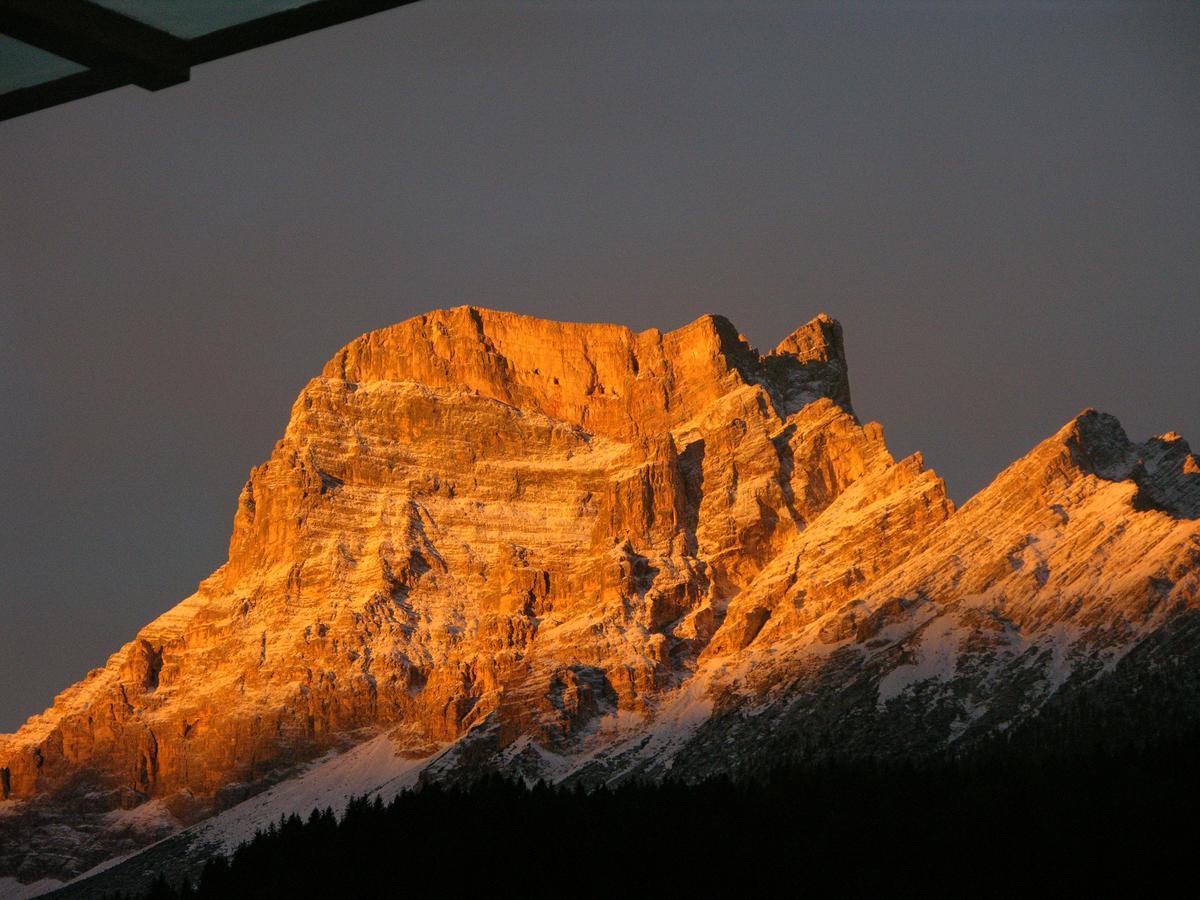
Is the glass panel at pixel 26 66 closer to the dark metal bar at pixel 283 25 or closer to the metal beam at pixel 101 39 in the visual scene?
the metal beam at pixel 101 39

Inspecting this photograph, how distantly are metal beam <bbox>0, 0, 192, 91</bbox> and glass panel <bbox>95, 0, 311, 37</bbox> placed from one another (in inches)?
2.7

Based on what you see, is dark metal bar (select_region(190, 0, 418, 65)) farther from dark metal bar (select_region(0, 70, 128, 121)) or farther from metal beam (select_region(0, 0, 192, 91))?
dark metal bar (select_region(0, 70, 128, 121))

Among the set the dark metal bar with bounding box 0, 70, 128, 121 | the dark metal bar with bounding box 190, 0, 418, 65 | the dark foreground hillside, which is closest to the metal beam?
the dark metal bar with bounding box 0, 70, 128, 121

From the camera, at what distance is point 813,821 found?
114 meters

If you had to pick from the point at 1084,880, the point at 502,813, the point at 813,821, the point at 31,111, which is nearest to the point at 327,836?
the point at 502,813

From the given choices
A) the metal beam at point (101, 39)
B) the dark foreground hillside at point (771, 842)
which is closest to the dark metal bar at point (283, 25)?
the metal beam at point (101, 39)

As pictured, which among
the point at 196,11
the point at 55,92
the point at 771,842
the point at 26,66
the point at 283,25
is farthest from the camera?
the point at 771,842

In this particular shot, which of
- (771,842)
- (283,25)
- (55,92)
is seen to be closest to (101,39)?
(55,92)

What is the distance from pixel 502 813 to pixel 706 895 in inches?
949

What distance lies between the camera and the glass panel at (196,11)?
9.83 m

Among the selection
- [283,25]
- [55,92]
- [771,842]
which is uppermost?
[55,92]

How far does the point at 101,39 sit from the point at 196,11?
551mm

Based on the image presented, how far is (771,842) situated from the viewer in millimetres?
107312

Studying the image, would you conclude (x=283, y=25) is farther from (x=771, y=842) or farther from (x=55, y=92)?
(x=771, y=842)
